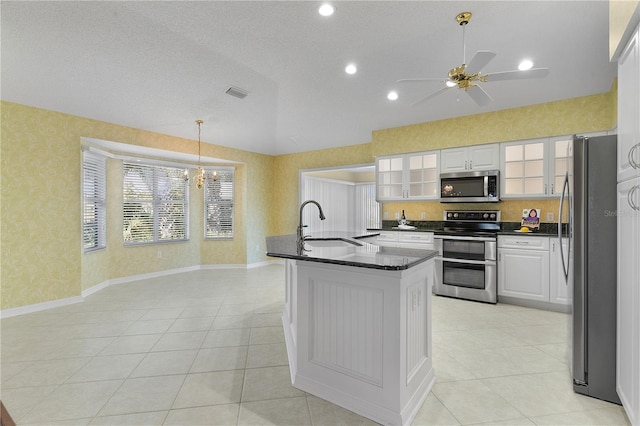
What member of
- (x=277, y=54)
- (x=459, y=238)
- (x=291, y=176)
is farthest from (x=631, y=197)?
(x=291, y=176)

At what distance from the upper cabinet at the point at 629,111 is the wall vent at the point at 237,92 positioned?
3.35 meters

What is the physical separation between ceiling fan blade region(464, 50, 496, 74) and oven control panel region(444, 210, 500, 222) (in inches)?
108

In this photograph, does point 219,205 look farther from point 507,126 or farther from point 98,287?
point 507,126

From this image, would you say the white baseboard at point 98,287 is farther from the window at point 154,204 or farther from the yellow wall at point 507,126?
the yellow wall at point 507,126

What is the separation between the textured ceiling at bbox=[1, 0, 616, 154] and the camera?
228cm

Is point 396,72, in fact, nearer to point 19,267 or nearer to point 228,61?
point 228,61

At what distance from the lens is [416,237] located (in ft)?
15.4

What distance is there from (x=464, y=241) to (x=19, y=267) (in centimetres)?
577

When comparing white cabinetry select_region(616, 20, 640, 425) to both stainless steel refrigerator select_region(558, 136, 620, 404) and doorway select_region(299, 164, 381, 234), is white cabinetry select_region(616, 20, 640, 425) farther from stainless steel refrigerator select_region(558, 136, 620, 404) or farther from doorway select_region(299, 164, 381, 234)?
doorway select_region(299, 164, 381, 234)

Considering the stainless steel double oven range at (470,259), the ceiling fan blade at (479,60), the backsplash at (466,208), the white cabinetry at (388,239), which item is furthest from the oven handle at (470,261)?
the ceiling fan blade at (479,60)

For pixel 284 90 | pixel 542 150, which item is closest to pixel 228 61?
pixel 284 90

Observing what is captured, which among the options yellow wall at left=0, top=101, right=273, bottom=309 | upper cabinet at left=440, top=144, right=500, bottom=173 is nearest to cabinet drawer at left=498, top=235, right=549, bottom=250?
upper cabinet at left=440, top=144, right=500, bottom=173

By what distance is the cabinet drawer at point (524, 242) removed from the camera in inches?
151

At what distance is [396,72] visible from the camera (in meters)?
3.24
